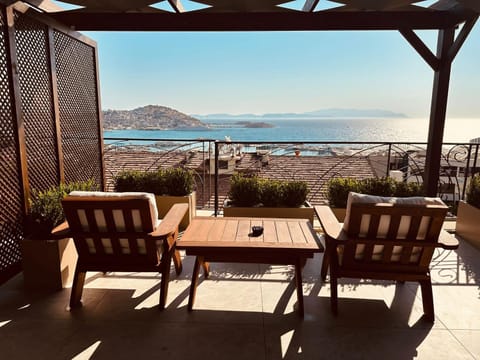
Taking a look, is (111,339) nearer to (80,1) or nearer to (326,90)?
(80,1)

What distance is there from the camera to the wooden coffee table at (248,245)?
2.29 meters

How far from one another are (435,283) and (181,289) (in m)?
2.21

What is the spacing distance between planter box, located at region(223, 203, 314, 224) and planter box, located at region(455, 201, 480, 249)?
184 cm

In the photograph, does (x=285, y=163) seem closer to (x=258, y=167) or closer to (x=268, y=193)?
(x=258, y=167)

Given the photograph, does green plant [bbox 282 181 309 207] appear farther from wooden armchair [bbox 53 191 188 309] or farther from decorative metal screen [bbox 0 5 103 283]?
decorative metal screen [bbox 0 5 103 283]

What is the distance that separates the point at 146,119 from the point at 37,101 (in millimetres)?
35212

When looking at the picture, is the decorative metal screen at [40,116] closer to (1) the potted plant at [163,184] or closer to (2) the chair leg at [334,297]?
(1) the potted plant at [163,184]

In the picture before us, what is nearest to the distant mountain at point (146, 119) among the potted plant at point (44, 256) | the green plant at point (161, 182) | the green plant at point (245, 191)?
the green plant at point (161, 182)

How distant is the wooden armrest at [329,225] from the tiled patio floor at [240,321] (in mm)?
583

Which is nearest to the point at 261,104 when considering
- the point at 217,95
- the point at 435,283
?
the point at 217,95

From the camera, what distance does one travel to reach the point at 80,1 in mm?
3498

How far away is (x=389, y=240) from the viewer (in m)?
2.25

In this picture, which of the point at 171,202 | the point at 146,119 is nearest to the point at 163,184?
the point at 171,202

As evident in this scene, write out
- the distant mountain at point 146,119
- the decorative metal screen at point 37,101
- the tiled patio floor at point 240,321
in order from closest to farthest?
the tiled patio floor at point 240,321 → the decorative metal screen at point 37,101 → the distant mountain at point 146,119
